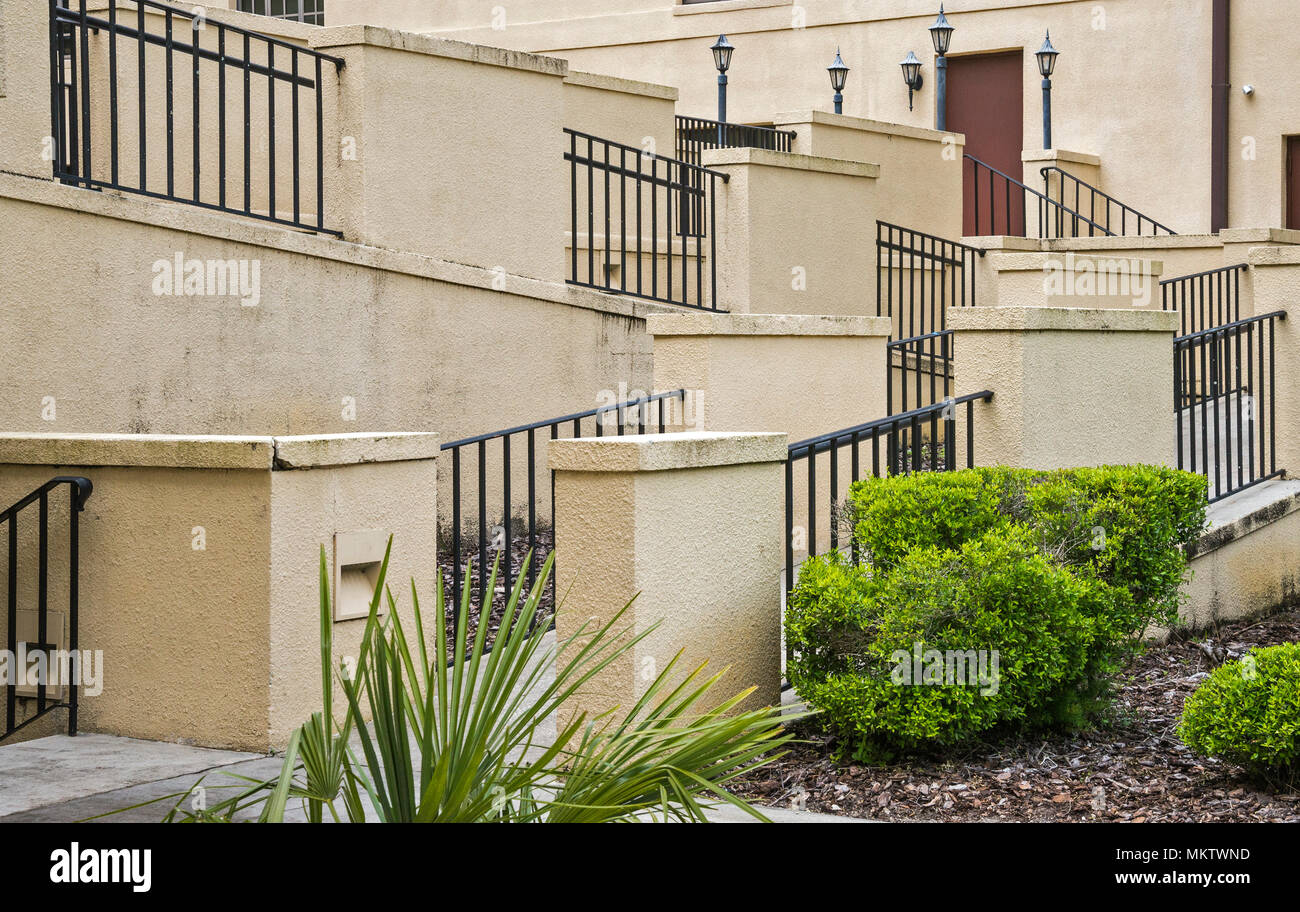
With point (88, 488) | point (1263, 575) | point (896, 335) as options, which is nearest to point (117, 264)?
point (88, 488)

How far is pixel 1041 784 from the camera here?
18.4 feet

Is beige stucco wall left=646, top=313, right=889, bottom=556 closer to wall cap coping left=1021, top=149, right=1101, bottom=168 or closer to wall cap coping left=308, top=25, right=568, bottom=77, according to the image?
wall cap coping left=308, top=25, right=568, bottom=77

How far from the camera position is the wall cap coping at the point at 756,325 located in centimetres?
852

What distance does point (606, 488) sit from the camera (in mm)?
5707

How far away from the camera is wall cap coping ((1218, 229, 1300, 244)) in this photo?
557 inches

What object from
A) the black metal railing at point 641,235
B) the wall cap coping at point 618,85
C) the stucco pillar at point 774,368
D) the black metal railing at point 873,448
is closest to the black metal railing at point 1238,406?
the stucco pillar at point 774,368

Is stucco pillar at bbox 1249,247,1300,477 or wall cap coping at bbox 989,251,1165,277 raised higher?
wall cap coping at bbox 989,251,1165,277

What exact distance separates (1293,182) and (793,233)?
1025 centimetres

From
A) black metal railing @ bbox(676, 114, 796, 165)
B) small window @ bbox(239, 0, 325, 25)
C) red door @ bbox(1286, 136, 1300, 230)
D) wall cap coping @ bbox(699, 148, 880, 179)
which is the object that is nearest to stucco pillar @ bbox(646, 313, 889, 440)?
wall cap coping @ bbox(699, 148, 880, 179)

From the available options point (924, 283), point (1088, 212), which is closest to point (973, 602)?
point (924, 283)

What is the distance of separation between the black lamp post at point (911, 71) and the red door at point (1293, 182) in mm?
5007

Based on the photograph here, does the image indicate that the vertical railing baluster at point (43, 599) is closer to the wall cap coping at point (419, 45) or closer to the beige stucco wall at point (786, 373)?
the beige stucco wall at point (786, 373)

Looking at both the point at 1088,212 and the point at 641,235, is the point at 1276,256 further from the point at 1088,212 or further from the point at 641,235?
the point at 1088,212

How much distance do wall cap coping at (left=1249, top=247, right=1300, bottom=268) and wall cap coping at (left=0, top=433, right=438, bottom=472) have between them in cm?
633
